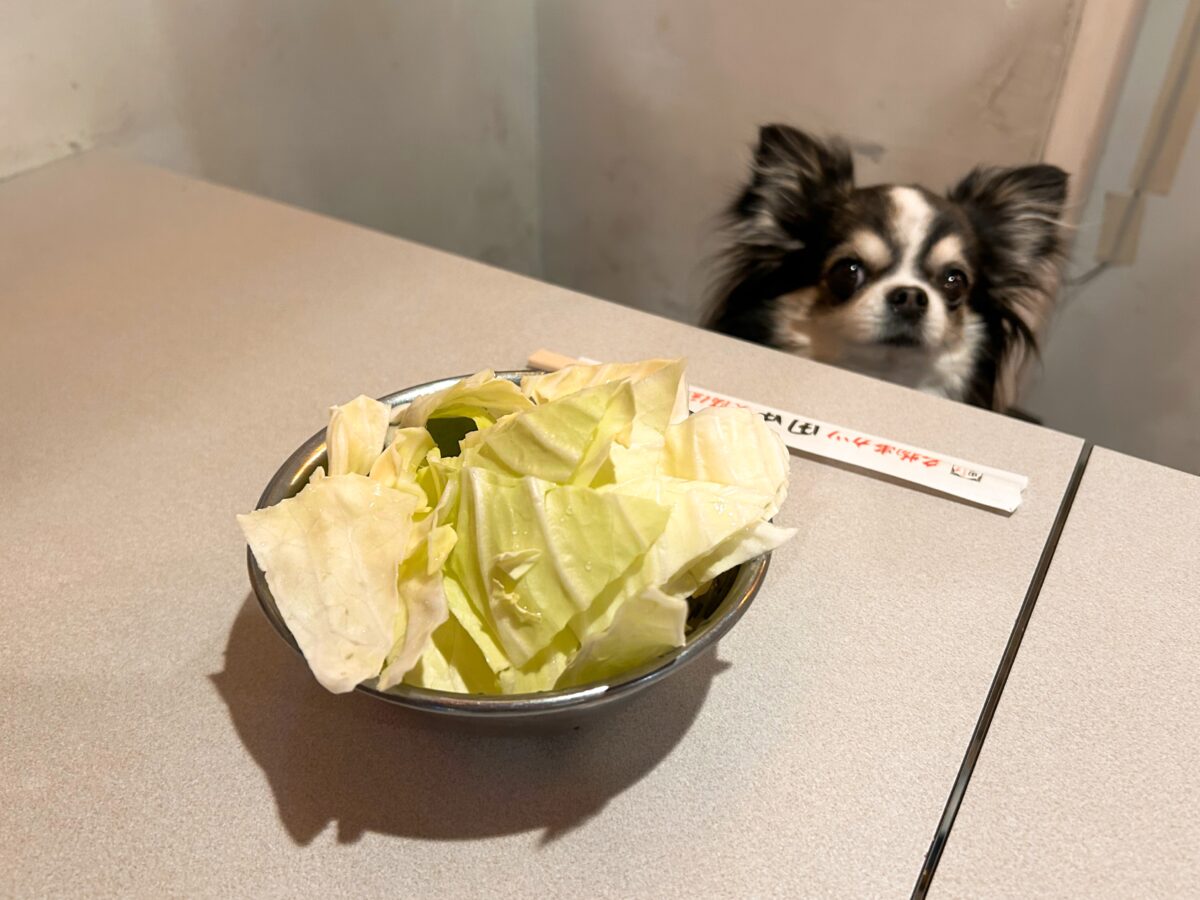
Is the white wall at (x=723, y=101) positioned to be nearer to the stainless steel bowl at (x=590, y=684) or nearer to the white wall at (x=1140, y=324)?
the white wall at (x=1140, y=324)

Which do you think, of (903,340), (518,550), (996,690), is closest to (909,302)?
(903,340)

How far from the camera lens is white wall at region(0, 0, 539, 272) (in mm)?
1220

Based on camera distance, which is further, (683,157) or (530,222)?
(530,222)

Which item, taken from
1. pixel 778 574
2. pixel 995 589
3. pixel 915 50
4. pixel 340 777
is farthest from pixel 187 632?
pixel 915 50

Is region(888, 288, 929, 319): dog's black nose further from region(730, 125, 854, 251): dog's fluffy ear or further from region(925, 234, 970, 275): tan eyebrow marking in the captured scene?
region(730, 125, 854, 251): dog's fluffy ear

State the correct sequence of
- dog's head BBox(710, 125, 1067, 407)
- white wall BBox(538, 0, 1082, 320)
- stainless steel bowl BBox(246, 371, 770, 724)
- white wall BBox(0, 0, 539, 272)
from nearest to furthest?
stainless steel bowl BBox(246, 371, 770, 724), white wall BBox(0, 0, 539, 272), dog's head BBox(710, 125, 1067, 407), white wall BBox(538, 0, 1082, 320)

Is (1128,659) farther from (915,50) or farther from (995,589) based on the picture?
(915,50)

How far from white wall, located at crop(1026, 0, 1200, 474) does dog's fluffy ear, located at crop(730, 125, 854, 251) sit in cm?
46

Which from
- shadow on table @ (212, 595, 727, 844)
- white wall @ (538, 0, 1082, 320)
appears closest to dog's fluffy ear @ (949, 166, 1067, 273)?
white wall @ (538, 0, 1082, 320)

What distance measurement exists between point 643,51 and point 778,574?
1322mm

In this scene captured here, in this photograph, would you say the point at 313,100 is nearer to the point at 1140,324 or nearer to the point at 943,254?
the point at 943,254

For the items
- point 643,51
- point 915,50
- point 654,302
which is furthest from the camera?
point 654,302

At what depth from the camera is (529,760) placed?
0.56 meters

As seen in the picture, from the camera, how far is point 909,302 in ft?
4.21
